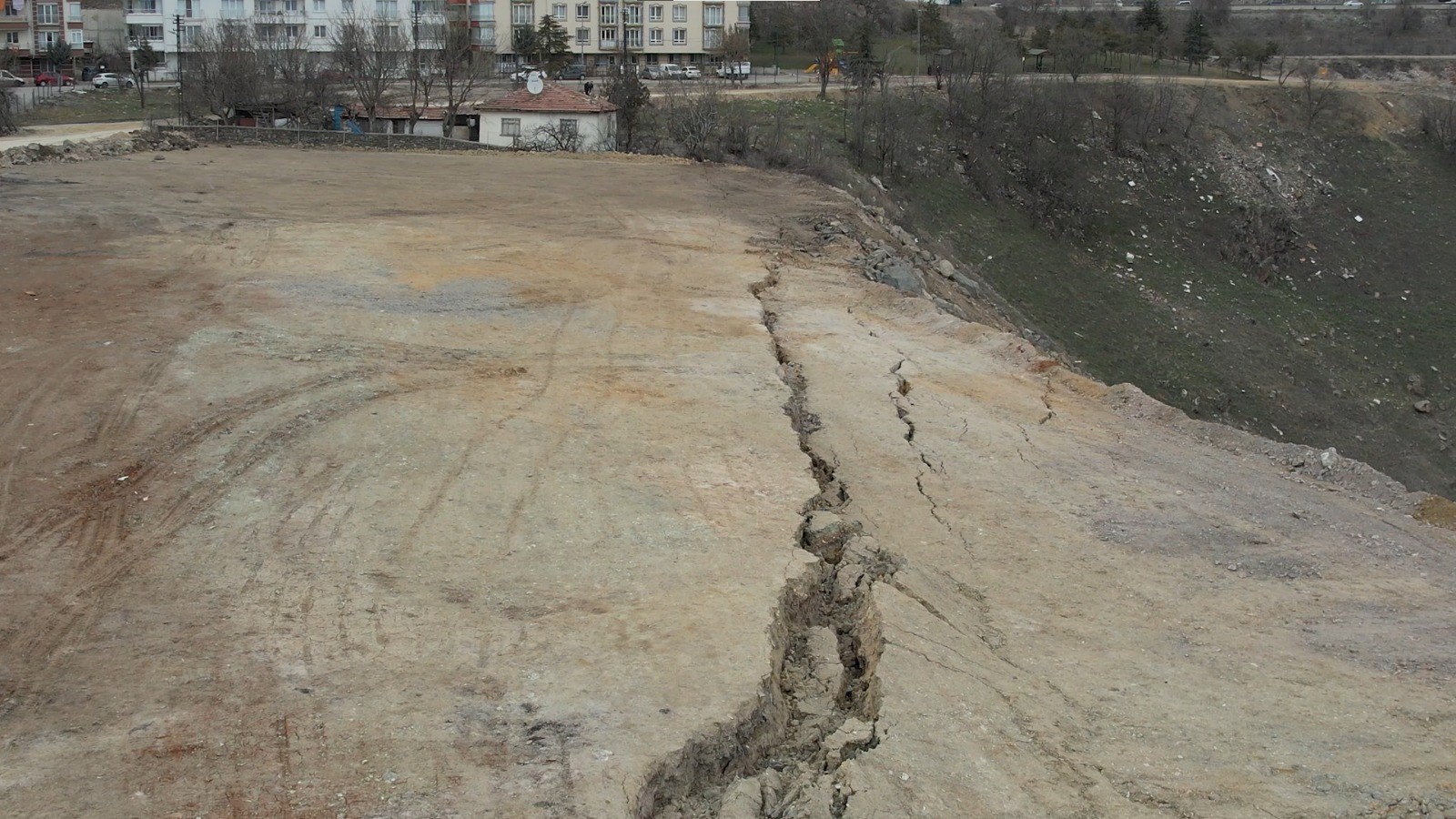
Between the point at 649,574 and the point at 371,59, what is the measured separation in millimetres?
38714

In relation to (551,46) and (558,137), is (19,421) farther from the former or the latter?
(551,46)

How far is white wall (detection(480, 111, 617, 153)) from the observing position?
34.7m

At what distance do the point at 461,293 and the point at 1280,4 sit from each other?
80955mm

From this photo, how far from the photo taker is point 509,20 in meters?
60.4

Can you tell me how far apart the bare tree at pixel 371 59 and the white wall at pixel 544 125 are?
16.6ft

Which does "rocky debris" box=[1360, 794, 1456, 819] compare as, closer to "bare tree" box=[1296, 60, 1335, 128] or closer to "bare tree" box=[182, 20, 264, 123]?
"bare tree" box=[182, 20, 264, 123]

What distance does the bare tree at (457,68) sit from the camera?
132 ft

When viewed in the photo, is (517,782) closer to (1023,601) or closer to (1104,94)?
(1023,601)

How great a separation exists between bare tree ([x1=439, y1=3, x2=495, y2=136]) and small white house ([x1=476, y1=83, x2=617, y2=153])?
3489mm

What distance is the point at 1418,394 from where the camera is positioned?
97.7 ft

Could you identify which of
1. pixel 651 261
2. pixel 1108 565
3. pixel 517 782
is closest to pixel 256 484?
pixel 517 782

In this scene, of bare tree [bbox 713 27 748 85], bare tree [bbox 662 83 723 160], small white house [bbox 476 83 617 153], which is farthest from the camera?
bare tree [bbox 713 27 748 85]

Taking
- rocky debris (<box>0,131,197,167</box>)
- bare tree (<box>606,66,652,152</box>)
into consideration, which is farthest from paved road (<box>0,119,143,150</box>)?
bare tree (<box>606,66,652,152</box>)

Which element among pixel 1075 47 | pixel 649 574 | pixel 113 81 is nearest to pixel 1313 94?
pixel 1075 47
